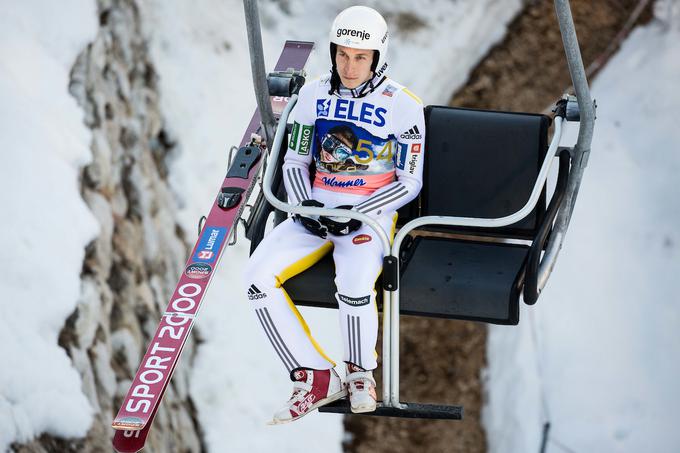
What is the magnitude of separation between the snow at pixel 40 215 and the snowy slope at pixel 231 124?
1435 mm

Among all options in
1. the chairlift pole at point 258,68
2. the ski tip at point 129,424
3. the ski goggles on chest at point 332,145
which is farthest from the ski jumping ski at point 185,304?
the ski goggles on chest at point 332,145

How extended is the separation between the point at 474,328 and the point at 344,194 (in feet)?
23.1

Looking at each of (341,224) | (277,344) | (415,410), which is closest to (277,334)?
(277,344)

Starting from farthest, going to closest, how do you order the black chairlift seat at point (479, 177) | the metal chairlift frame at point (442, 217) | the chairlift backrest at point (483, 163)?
the chairlift backrest at point (483, 163), the black chairlift seat at point (479, 177), the metal chairlift frame at point (442, 217)

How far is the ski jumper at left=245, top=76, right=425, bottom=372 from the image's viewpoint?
536 centimetres

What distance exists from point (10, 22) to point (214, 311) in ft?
9.69

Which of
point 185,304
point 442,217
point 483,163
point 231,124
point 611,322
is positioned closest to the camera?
point 442,217

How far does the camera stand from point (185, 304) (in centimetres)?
577

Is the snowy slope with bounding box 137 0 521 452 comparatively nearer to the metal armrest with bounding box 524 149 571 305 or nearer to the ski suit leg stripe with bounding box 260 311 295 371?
the ski suit leg stripe with bounding box 260 311 295 371

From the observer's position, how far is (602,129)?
512 inches

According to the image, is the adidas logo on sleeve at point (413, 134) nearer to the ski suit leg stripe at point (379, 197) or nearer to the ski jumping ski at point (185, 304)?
the ski suit leg stripe at point (379, 197)

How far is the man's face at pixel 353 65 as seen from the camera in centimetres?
538

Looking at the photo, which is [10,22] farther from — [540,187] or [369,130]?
[540,187]

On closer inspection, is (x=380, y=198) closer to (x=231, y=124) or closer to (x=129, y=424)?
(x=129, y=424)
